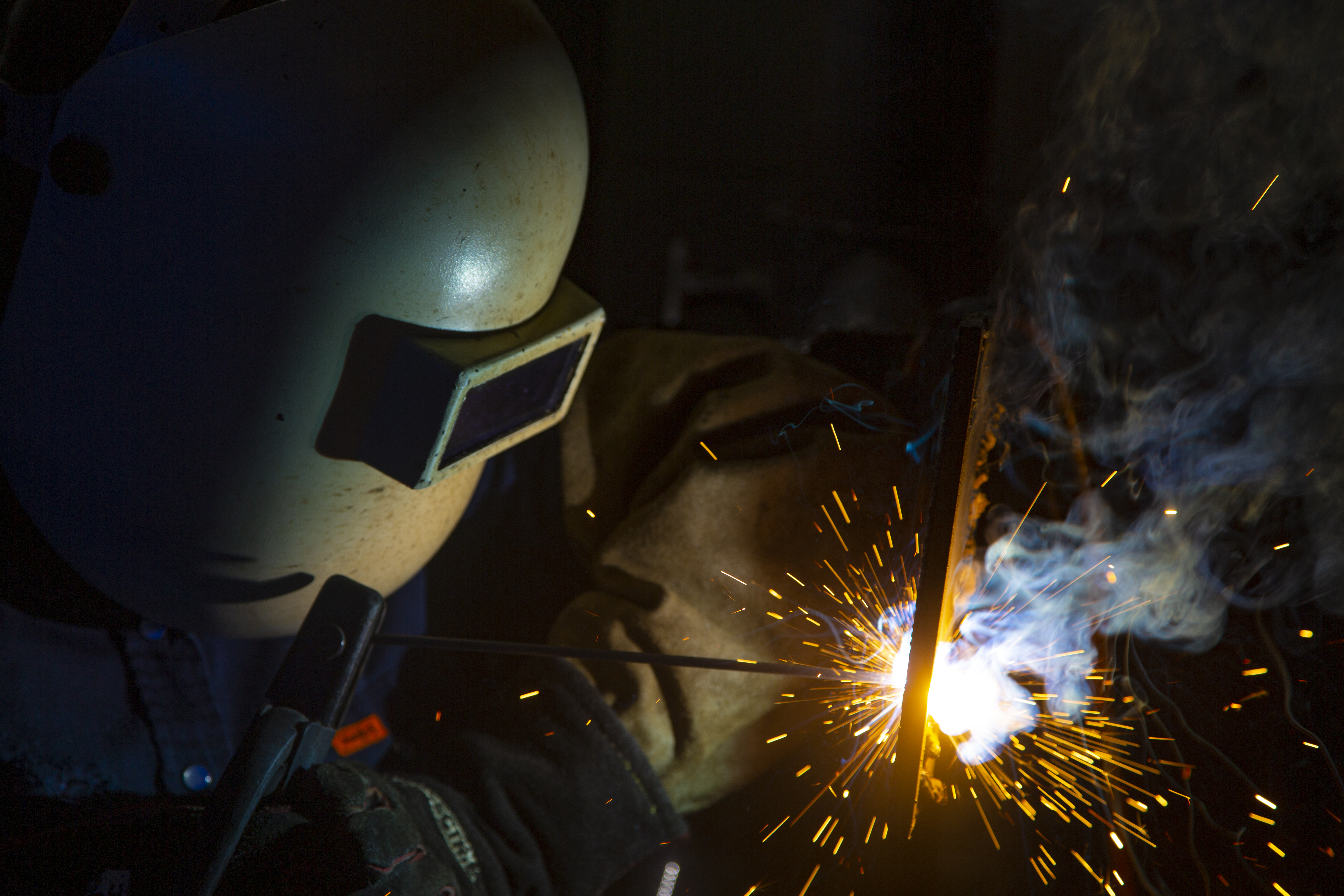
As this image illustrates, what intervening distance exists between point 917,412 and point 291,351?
35.9 inches

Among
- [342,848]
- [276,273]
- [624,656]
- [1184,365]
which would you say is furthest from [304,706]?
[1184,365]

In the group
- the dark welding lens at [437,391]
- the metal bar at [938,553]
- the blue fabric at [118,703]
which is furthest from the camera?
the blue fabric at [118,703]

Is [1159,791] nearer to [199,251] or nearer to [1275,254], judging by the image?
[1275,254]

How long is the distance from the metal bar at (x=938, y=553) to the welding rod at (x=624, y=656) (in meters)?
0.20

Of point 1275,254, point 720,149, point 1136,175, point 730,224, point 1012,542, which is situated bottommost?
point 1012,542

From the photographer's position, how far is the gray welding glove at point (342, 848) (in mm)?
818

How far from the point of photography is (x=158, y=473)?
881 mm

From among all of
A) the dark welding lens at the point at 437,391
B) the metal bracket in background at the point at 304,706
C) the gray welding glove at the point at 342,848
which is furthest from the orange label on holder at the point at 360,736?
the dark welding lens at the point at 437,391

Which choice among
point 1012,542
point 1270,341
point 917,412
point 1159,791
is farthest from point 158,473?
point 1270,341

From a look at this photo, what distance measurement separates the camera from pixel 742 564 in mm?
1134

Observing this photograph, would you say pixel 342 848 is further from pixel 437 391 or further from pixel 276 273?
pixel 276 273

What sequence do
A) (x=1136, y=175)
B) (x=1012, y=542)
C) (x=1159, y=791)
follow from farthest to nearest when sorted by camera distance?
(x=1136, y=175) < (x=1012, y=542) < (x=1159, y=791)

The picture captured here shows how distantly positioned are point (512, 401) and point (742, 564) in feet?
1.44

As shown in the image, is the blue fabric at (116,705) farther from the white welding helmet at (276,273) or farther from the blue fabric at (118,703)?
the white welding helmet at (276,273)
